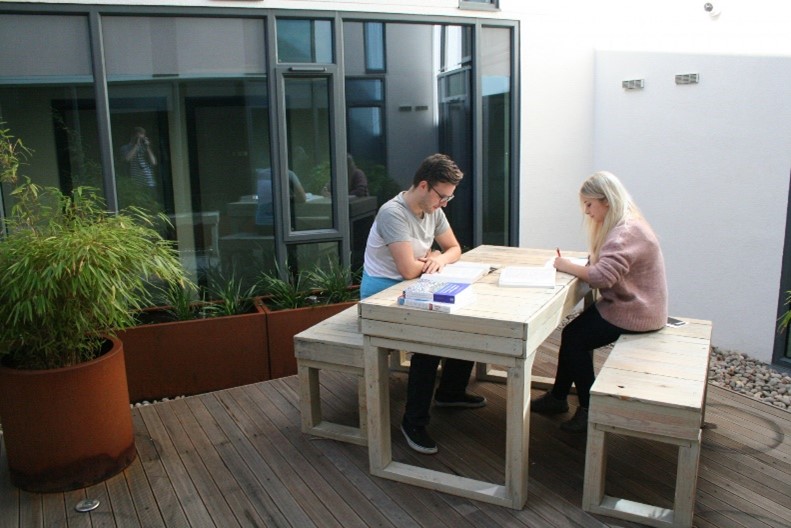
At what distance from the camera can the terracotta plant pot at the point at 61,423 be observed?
9.52ft

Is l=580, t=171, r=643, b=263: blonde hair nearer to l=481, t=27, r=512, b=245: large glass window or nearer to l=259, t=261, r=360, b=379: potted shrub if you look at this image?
l=259, t=261, r=360, b=379: potted shrub

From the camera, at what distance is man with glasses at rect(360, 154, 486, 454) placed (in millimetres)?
3256

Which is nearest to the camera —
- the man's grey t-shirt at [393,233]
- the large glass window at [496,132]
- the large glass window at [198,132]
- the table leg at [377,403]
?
the table leg at [377,403]

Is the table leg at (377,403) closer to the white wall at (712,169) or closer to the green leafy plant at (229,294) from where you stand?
the green leafy plant at (229,294)

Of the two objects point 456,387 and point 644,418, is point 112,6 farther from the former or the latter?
point 644,418

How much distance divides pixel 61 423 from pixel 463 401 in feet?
6.53

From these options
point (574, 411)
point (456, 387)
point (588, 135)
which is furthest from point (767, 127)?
point (456, 387)

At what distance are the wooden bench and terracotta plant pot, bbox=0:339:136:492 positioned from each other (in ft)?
6.71

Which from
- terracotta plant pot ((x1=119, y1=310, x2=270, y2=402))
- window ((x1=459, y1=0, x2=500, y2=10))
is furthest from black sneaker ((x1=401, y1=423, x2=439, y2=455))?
window ((x1=459, y1=0, x2=500, y2=10))

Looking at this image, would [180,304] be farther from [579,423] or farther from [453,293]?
[579,423]

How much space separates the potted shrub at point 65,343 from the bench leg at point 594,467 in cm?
190

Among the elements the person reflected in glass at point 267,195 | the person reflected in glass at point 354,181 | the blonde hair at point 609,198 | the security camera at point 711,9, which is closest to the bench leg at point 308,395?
the blonde hair at point 609,198

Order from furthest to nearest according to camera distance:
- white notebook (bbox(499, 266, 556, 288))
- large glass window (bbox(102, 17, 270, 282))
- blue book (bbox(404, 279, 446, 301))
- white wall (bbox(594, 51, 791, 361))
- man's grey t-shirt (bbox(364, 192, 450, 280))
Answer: white wall (bbox(594, 51, 791, 361)) → large glass window (bbox(102, 17, 270, 282)) → man's grey t-shirt (bbox(364, 192, 450, 280)) → white notebook (bbox(499, 266, 556, 288)) → blue book (bbox(404, 279, 446, 301))

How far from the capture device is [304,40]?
4.68 meters
